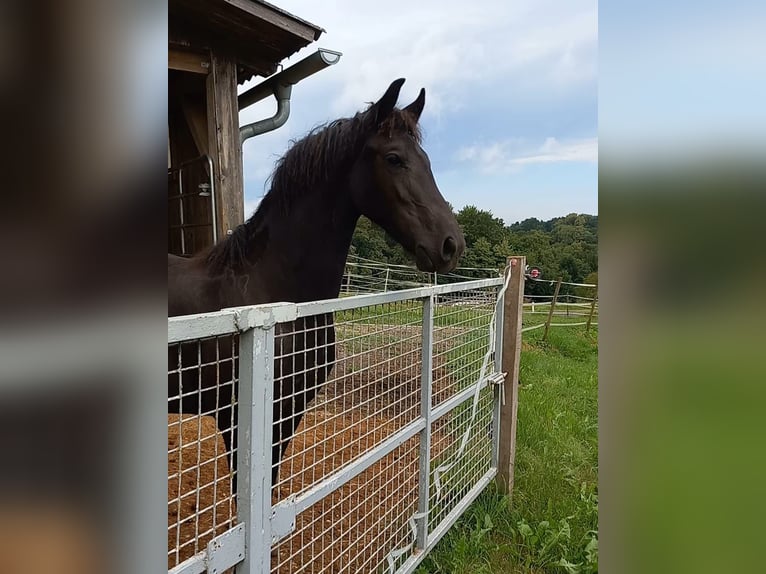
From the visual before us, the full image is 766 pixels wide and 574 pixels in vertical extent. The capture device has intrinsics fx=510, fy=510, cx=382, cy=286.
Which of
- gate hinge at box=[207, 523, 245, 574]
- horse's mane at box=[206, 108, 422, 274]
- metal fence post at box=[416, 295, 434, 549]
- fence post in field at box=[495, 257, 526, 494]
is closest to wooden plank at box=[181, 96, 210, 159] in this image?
horse's mane at box=[206, 108, 422, 274]

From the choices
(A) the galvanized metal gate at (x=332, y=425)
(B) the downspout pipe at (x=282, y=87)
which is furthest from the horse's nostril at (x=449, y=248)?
(B) the downspout pipe at (x=282, y=87)

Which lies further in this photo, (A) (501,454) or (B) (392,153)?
(A) (501,454)

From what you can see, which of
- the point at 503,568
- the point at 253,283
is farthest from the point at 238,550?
the point at 503,568

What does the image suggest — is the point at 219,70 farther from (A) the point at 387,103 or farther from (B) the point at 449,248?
(B) the point at 449,248

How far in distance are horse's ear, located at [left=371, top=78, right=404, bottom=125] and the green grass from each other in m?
1.87

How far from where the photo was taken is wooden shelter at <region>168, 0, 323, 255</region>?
3.07m

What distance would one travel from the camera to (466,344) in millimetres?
2576

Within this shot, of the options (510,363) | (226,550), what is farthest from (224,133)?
(226,550)

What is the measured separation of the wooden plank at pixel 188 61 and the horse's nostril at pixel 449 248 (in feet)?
7.19
